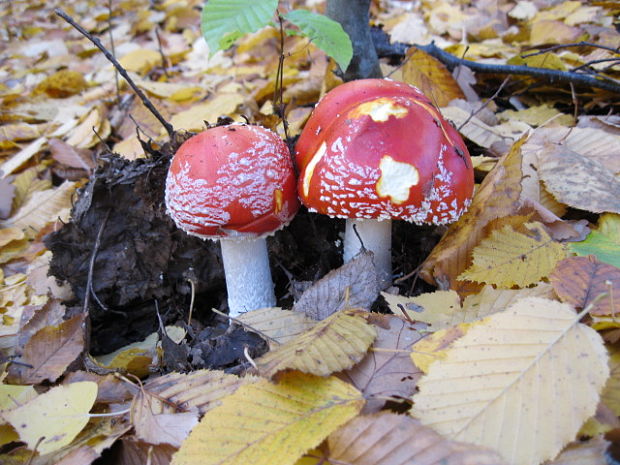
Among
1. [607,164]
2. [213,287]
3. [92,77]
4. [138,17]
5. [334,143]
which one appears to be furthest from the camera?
[138,17]

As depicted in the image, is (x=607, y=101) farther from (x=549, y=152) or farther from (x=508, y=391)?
(x=508, y=391)

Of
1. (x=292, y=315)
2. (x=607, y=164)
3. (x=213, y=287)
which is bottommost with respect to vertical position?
(x=213, y=287)

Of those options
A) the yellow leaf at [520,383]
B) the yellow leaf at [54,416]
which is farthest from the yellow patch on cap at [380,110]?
the yellow leaf at [54,416]

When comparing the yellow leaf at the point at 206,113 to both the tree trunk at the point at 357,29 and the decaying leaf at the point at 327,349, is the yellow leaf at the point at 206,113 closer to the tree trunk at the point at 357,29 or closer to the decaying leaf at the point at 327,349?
the tree trunk at the point at 357,29

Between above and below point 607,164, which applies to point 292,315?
below

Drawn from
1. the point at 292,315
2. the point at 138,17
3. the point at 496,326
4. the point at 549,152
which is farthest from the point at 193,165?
the point at 138,17

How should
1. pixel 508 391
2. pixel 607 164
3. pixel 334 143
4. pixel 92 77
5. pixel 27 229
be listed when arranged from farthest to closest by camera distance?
pixel 92 77, pixel 27 229, pixel 607 164, pixel 334 143, pixel 508 391

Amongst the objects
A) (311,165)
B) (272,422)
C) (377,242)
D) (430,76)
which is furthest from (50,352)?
(430,76)
